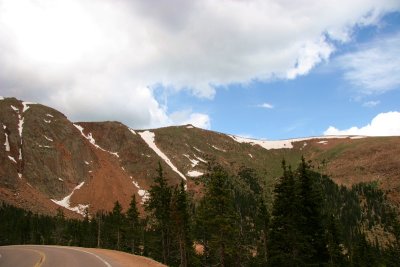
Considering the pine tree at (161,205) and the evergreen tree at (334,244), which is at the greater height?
the pine tree at (161,205)

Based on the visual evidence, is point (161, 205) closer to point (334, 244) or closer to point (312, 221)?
point (334, 244)

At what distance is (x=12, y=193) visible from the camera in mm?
154000

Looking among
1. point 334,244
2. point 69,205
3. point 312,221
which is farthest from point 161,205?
point 69,205

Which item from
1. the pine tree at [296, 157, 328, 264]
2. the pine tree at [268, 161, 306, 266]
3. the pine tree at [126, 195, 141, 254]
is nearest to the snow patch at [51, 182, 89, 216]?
the pine tree at [126, 195, 141, 254]

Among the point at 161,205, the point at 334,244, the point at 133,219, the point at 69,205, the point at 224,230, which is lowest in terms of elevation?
the point at 334,244

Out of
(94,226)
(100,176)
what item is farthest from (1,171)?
(94,226)

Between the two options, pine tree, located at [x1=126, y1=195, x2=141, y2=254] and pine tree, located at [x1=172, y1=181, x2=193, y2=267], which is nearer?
pine tree, located at [x1=172, y1=181, x2=193, y2=267]

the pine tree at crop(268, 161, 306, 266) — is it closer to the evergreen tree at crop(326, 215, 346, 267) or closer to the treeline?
the treeline

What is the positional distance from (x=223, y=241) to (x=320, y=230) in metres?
11.7

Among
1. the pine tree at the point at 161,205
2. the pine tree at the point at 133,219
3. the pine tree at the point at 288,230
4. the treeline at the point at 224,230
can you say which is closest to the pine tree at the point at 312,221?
the treeline at the point at 224,230

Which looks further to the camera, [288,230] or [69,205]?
[69,205]

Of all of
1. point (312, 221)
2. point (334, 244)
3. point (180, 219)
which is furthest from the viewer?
point (334, 244)

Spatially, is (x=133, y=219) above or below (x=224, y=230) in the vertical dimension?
above

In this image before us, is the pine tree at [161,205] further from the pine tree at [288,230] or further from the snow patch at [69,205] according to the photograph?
the snow patch at [69,205]
